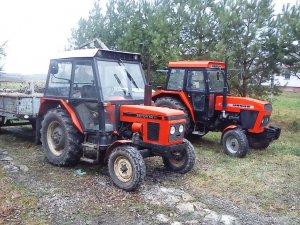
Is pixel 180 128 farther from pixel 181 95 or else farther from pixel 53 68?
pixel 181 95

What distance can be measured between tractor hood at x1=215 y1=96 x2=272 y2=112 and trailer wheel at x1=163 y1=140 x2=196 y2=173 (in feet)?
8.14

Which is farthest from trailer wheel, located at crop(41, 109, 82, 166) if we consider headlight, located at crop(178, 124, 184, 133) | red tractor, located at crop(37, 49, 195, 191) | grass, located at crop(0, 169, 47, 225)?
headlight, located at crop(178, 124, 184, 133)

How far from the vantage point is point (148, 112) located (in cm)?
558

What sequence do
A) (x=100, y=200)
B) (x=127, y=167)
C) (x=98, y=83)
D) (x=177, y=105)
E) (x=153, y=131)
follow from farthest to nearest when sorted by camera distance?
1. (x=177, y=105)
2. (x=98, y=83)
3. (x=153, y=131)
4. (x=127, y=167)
5. (x=100, y=200)

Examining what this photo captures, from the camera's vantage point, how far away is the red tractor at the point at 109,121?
5.46 metres

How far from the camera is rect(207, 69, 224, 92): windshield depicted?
27.7 ft

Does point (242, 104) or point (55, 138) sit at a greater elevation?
point (242, 104)

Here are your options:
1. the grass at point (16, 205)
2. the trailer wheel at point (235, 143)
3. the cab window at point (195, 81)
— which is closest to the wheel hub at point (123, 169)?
the grass at point (16, 205)

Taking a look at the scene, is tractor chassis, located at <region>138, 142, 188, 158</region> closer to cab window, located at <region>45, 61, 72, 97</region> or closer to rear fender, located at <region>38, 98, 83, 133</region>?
rear fender, located at <region>38, 98, 83, 133</region>

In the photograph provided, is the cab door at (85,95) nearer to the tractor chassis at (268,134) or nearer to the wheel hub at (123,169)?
the wheel hub at (123,169)

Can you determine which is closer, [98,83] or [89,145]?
[98,83]

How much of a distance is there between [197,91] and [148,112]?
10.8 ft

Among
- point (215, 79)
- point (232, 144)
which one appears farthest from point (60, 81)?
point (232, 144)

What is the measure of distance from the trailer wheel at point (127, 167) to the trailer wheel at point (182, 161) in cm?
110
